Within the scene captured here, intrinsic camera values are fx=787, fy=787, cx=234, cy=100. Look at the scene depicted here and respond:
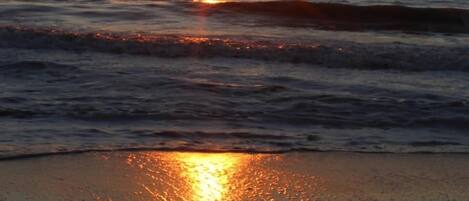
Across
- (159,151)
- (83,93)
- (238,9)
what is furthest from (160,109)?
(238,9)

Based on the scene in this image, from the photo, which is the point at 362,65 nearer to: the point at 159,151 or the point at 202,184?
the point at 159,151

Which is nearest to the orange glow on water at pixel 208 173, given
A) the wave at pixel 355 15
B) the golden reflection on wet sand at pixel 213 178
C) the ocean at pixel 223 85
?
the golden reflection on wet sand at pixel 213 178

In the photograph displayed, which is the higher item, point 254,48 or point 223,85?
point 254,48

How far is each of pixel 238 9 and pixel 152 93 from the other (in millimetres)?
10625

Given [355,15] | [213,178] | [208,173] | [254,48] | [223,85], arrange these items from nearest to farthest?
[213,178]
[208,173]
[223,85]
[254,48]
[355,15]

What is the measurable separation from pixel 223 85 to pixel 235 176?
134 inches

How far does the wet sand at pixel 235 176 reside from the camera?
14.4ft

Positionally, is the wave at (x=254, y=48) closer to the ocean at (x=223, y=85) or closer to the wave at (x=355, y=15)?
the ocean at (x=223, y=85)

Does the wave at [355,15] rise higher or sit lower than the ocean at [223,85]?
higher

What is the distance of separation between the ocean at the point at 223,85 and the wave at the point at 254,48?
1.1 inches

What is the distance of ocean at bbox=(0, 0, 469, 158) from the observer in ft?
19.3

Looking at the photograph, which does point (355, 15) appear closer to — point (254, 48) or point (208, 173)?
point (254, 48)

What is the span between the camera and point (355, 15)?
18.0 m

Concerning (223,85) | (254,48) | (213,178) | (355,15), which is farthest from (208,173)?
(355,15)
